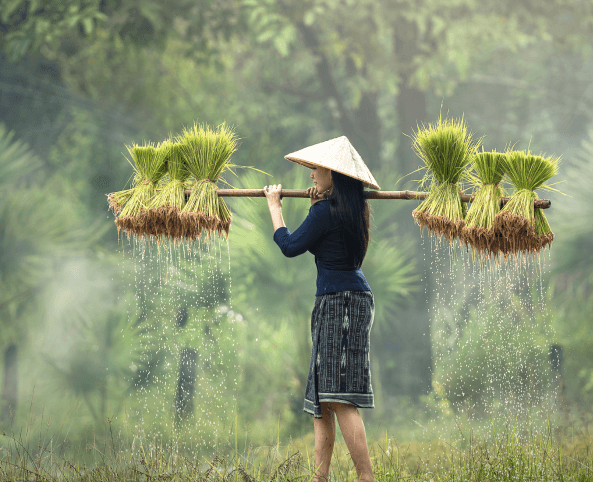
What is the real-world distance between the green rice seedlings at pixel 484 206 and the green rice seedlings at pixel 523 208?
0.04 m

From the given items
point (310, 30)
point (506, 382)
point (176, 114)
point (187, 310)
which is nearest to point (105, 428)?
point (187, 310)

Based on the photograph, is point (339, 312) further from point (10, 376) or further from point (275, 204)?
point (10, 376)

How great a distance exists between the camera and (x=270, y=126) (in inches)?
283

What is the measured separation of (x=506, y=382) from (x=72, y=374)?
5453 millimetres

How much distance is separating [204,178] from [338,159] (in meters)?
0.86

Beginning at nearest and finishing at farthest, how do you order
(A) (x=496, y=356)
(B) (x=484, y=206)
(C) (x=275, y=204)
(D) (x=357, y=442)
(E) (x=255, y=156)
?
(D) (x=357, y=442) < (C) (x=275, y=204) < (B) (x=484, y=206) < (A) (x=496, y=356) < (E) (x=255, y=156)

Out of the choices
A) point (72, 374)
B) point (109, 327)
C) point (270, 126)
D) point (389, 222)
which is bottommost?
point (72, 374)

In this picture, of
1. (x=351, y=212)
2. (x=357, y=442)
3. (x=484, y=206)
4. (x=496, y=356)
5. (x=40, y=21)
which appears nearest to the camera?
(x=357, y=442)

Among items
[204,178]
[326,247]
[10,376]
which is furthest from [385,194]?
[10,376]

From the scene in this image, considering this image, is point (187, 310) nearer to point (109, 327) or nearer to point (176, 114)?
point (109, 327)

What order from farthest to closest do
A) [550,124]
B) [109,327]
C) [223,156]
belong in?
[550,124], [109,327], [223,156]

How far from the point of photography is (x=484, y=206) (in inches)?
110

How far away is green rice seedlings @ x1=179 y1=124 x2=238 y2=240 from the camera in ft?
9.39

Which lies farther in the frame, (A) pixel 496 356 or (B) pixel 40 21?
(B) pixel 40 21
